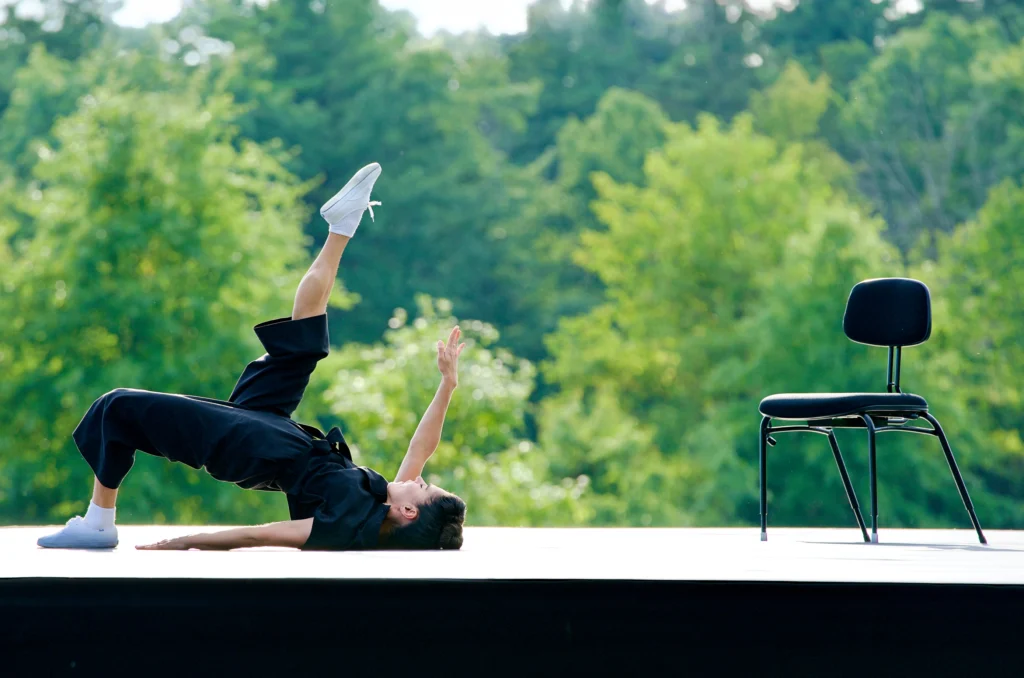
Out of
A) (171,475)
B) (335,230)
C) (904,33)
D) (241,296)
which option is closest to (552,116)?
(904,33)

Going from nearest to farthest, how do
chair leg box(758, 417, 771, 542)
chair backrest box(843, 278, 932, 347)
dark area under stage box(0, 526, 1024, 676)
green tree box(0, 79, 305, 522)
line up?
dark area under stage box(0, 526, 1024, 676)
chair leg box(758, 417, 771, 542)
chair backrest box(843, 278, 932, 347)
green tree box(0, 79, 305, 522)

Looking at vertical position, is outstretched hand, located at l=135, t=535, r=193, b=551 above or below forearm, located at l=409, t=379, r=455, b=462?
below

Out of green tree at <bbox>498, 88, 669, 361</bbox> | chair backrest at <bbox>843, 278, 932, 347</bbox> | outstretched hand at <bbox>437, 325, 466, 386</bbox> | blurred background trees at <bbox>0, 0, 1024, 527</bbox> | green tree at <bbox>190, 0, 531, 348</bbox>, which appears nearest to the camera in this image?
outstretched hand at <bbox>437, 325, 466, 386</bbox>

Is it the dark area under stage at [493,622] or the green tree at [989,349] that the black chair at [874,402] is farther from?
the green tree at [989,349]

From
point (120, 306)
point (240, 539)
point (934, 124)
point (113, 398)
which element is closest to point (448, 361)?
point (240, 539)

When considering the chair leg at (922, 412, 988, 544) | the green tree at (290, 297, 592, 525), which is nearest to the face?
the chair leg at (922, 412, 988, 544)

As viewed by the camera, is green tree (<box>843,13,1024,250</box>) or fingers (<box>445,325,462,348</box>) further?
green tree (<box>843,13,1024,250</box>)

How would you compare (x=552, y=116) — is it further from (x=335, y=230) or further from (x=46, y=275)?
(x=335, y=230)

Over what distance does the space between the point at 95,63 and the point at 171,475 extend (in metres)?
9.34

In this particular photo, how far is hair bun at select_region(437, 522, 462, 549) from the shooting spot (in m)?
3.04

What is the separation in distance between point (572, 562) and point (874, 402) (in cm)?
126

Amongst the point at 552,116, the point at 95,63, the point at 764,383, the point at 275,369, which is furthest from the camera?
the point at 552,116

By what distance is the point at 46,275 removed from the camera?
653 inches

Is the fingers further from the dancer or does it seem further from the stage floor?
the stage floor
